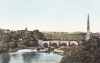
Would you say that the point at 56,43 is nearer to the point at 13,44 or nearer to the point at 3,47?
the point at 13,44

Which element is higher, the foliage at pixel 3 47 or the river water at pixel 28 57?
the foliage at pixel 3 47

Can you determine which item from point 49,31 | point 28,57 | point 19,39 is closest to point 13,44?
point 19,39

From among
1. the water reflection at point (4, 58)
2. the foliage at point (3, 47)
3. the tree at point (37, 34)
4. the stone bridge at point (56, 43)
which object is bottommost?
the water reflection at point (4, 58)

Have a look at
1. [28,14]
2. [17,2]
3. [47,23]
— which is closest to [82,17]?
[47,23]

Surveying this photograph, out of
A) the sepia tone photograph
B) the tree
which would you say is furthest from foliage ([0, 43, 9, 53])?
the tree

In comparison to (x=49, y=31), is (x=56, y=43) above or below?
below

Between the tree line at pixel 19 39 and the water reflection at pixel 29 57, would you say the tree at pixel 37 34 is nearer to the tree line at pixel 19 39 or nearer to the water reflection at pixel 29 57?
the tree line at pixel 19 39

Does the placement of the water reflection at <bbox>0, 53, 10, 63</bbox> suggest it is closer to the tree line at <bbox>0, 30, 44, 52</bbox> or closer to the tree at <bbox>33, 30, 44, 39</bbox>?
the tree line at <bbox>0, 30, 44, 52</bbox>

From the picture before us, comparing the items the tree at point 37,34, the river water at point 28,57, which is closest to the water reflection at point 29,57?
the river water at point 28,57
